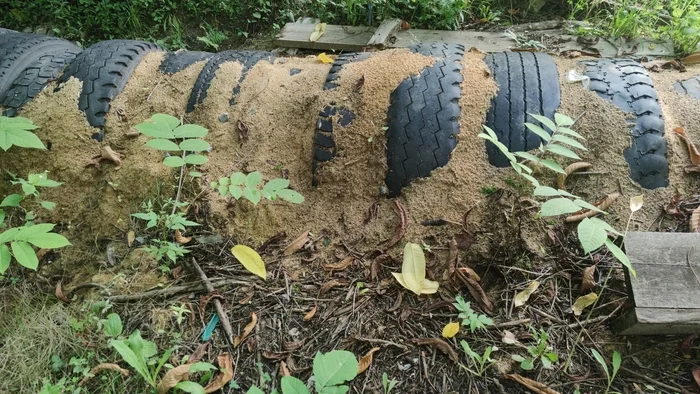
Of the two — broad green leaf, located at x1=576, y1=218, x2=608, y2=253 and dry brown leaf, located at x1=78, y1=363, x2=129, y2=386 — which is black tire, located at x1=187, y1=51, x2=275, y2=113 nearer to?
dry brown leaf, located at x1=78, y1=363, x2=129, y2=386

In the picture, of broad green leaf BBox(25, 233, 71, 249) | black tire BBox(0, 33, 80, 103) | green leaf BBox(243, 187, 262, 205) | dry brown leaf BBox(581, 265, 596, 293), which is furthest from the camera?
black tire BBox(0, 33, 80, 103)

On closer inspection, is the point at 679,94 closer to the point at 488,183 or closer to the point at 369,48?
the point at 488,183

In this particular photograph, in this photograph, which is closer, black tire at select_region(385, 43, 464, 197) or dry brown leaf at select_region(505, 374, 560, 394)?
dry brown leaf at select_region(505, 374, 560, 394)

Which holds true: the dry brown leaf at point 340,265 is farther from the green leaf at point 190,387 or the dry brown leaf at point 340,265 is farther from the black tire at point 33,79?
the black tire at point 33,79

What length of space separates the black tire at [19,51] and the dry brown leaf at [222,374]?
213cm

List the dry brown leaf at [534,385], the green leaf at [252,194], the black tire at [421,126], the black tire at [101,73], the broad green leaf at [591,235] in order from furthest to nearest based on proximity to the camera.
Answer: the black tire at [101,73] → the black tire at [421,126] → the green leaf at [252,194] → the dry brown leaf at [534,385] → the broad green leaf at [591,235]

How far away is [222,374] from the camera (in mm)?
1842

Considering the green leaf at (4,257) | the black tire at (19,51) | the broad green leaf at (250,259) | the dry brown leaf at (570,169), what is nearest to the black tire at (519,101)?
the dry brown leaf at (570,169)

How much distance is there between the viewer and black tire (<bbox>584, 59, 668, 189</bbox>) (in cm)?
217

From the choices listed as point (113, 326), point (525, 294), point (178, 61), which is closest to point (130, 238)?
point (113, 326)

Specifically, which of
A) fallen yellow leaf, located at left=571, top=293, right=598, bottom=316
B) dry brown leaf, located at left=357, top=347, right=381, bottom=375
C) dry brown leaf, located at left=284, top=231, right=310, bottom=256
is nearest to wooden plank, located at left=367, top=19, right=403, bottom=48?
dry brown leaf, located at left=284, top=231, right=310, bottom=256

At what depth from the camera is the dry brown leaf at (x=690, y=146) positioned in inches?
85.2

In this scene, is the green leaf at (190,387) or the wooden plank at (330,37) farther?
the wooden plank at (330,37)

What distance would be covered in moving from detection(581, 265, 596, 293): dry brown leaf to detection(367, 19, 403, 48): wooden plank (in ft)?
9.21
